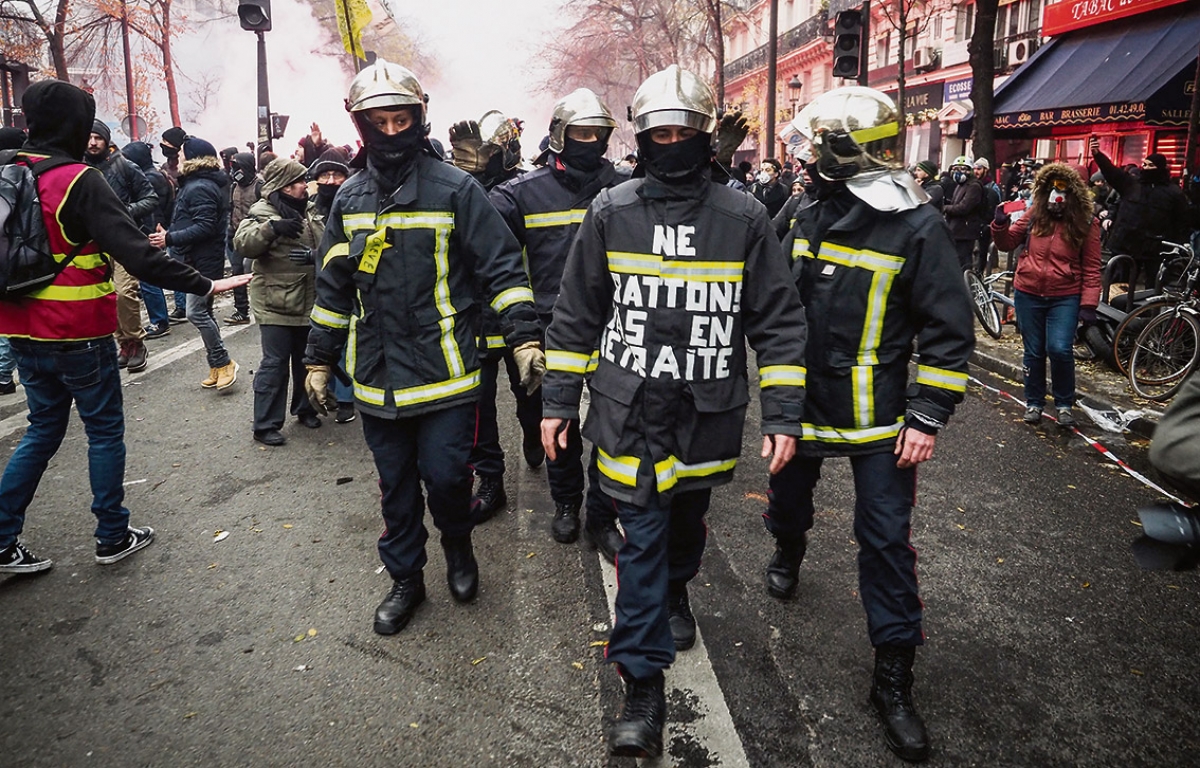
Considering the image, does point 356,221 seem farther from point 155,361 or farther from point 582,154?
point 155,361

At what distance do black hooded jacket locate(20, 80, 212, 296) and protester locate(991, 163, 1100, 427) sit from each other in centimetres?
549

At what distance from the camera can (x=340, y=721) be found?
275 cm

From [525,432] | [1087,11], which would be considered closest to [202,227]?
[525,432]

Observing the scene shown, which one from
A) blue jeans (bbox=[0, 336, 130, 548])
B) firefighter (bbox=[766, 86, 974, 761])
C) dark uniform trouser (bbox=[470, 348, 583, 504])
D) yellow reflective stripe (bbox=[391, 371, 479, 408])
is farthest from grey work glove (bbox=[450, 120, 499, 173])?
firefighter (bbox=[766, 86, 974, 761])

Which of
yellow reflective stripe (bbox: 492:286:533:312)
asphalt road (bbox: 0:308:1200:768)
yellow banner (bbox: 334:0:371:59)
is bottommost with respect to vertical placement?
asphalt road (bbox: 0:308:1200:768)

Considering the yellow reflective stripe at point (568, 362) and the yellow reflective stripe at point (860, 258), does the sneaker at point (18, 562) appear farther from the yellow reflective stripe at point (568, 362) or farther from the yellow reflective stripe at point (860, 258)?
the yellow reflective stripe at point (860, 258)

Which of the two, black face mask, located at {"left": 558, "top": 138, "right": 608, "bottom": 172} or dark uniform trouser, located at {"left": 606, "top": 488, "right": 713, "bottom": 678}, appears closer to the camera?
dark uniform trouser, located at {"left": 606, "top": 488, "right": 713, "bottom": 678}

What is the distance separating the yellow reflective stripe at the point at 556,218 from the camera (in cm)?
427

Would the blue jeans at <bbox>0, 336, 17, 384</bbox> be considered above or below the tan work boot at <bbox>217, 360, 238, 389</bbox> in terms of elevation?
above

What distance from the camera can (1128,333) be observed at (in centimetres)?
750

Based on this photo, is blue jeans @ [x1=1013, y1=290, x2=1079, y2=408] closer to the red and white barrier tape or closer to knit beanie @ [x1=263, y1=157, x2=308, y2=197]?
the red and white barrier tape

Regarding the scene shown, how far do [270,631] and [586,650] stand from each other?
124 cm

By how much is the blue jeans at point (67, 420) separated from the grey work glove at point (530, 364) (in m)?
1.85

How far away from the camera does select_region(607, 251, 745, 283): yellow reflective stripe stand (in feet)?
8.63
